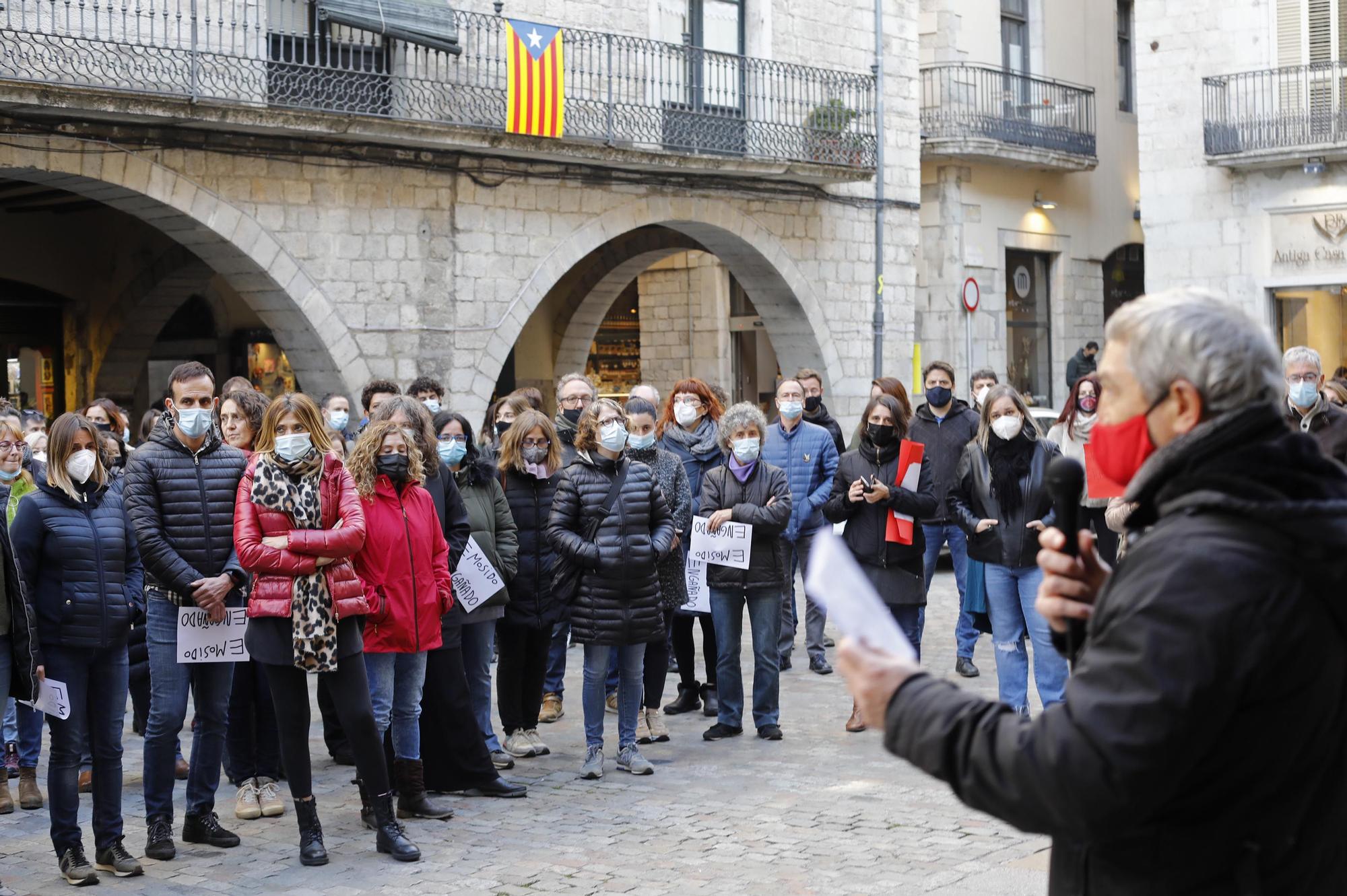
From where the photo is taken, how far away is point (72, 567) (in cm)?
659

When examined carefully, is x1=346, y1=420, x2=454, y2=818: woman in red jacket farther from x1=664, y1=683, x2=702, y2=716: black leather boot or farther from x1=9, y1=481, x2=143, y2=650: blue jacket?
x1=664, y1=683, x2=702, y2=716: black leather boot

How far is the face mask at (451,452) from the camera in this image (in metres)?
8.15

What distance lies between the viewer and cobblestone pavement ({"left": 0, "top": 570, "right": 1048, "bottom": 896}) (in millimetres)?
6293

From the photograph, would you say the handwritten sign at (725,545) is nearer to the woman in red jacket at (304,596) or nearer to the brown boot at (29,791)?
the woman in red jacket at (304,596)

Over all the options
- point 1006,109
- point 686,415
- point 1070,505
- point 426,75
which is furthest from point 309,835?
point 1006,109

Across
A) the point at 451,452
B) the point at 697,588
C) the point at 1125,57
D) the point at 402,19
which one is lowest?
the point at 697,588

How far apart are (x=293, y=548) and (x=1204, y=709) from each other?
4.82 m

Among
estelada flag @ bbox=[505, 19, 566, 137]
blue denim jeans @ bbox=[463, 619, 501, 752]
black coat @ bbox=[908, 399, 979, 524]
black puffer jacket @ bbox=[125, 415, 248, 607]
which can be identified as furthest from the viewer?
estelada flag @ bbox=[505, 19, 566, 137]

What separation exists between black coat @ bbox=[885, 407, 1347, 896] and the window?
91.1 ft

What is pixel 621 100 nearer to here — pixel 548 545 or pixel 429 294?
pixel 429 294

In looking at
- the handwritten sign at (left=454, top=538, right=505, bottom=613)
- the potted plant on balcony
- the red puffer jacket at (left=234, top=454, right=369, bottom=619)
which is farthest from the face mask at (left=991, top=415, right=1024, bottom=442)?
the potted plant on balcony

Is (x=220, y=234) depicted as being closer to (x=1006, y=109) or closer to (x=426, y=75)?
(x=426, y=75)

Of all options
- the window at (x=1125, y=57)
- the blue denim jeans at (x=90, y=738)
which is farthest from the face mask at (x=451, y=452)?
the window at (x=1125, y=57)

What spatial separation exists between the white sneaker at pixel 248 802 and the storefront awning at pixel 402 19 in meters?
9.92
